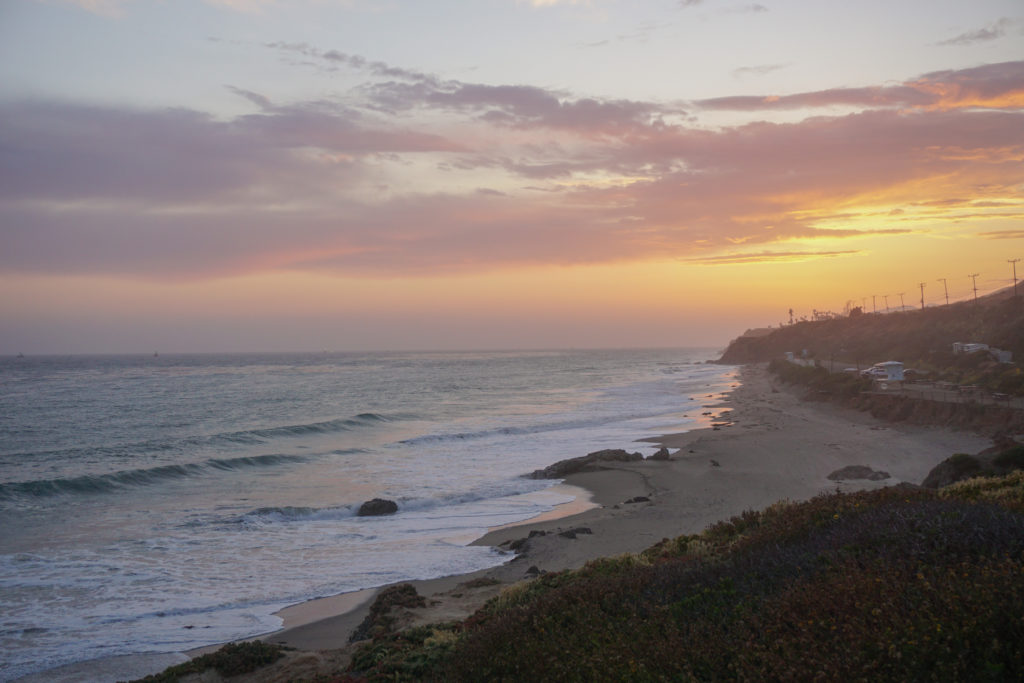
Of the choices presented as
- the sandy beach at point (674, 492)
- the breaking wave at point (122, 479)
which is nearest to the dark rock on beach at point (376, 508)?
the sandy beach at point (674, 492)

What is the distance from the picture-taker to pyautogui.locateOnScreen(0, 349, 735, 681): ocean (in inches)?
468

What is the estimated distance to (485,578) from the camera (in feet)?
40.9

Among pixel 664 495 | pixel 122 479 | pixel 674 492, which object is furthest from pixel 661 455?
pixel 122 479

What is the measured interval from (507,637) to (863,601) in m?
3.35

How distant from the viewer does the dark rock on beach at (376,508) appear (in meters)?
19.4

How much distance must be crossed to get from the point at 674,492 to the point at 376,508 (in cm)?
897

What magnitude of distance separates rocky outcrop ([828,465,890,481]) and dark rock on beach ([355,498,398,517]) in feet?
43.2

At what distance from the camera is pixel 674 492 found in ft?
65.4

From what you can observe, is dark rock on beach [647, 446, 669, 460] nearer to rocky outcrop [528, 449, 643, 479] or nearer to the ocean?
rocky outcrop [528, 449, 643, 479]

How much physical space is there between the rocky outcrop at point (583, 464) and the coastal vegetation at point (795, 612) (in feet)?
51.5

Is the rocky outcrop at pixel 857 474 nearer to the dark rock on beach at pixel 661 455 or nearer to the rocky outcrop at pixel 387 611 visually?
the dark rock on beach at pixel 661 455

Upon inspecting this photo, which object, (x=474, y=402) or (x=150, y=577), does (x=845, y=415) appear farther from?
(x=150, y=577)

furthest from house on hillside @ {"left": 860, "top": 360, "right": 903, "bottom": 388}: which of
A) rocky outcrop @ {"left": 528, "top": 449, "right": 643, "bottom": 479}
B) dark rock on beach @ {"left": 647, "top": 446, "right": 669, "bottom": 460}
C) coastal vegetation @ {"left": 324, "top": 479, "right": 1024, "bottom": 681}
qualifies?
coastal vegetation @ {"left": 324, "top": 479, "right": 1024, "bottom": 681}

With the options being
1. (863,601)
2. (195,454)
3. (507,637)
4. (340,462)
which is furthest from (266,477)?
(863,601)
